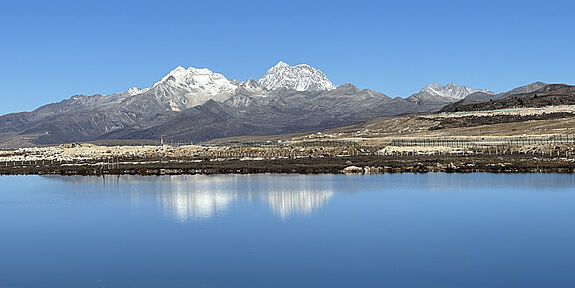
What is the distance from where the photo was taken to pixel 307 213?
44.7 m

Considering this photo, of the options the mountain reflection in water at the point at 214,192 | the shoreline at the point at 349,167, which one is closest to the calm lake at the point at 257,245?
the mountain reflection in water at the point at 214,192

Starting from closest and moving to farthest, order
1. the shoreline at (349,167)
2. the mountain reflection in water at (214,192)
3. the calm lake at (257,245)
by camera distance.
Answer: the calm lake at (257,245) < the mountain reflection in water at (214,192) < the shoreline at (349,167)

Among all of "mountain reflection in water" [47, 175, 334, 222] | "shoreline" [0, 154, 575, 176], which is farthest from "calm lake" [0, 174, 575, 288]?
"shoreline" [0, 154, 575, 176]

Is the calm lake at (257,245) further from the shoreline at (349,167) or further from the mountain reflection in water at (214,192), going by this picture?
the shoreline at (349,167)

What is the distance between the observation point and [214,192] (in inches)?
2240

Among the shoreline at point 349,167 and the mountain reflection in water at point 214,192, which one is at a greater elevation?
the shoreline at point 349,167

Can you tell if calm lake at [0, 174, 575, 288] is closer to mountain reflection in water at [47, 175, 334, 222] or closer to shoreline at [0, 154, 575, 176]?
mountain reflection in water at [47, 175, 334, 222]

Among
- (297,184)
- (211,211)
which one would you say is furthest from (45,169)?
(211,211)

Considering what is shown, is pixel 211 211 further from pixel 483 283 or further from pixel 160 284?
pixel 483 283

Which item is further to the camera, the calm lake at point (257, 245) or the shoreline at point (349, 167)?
the shoreline at point (349, 167)

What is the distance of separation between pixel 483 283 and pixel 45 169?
247 feet

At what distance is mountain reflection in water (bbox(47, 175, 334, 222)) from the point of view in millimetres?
46594

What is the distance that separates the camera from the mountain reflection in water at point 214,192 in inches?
1834

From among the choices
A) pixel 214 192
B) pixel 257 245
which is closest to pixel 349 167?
pixel 214 192
